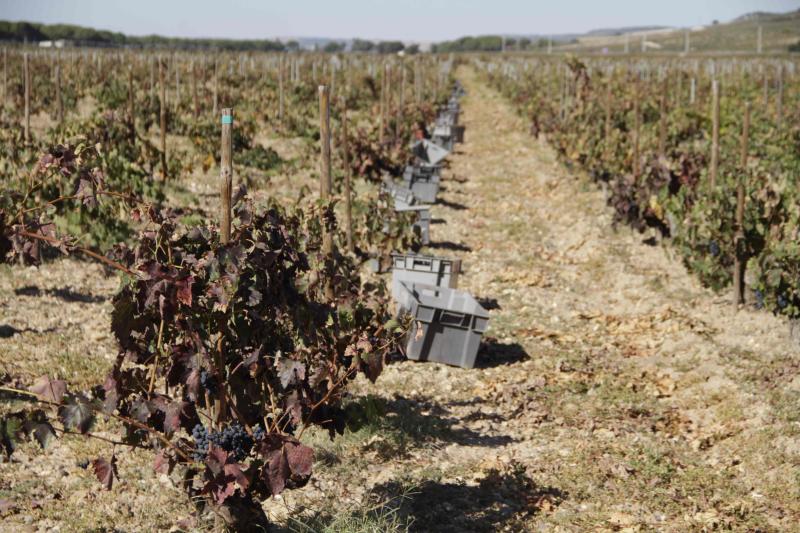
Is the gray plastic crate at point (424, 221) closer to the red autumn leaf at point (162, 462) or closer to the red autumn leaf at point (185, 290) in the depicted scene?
the red autumn leaf at point (162, 462)

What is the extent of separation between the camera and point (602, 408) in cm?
723

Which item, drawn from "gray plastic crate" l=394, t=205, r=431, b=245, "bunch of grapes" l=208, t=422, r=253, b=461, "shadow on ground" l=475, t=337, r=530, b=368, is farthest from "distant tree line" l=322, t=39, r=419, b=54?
"bunch of grapes" l=208, t=422, r=253, b=461

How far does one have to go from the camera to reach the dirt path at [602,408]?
557cm

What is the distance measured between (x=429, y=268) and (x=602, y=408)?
2.95m

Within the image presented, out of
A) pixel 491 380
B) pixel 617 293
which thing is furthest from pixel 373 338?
pixel 617 293

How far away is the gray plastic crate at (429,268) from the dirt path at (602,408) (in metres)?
0.75

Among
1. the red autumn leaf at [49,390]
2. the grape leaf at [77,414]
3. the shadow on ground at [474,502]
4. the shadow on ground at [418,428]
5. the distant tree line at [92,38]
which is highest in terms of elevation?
the distant tree line at [92,38]

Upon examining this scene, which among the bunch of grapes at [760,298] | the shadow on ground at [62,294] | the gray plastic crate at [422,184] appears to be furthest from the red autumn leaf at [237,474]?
the gray plastic crate at [422,184]

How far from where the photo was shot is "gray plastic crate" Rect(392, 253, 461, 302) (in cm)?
951

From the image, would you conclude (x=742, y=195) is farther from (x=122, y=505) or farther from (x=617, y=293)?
(x=122, y=505)

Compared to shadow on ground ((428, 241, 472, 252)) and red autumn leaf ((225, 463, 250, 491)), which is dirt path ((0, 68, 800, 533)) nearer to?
red autumn leaf ((225, 463, 250, 491))

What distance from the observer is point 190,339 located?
4.10 m

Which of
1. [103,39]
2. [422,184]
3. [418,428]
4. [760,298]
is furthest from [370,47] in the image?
[418,428]

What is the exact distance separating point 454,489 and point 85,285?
5.38 meters
